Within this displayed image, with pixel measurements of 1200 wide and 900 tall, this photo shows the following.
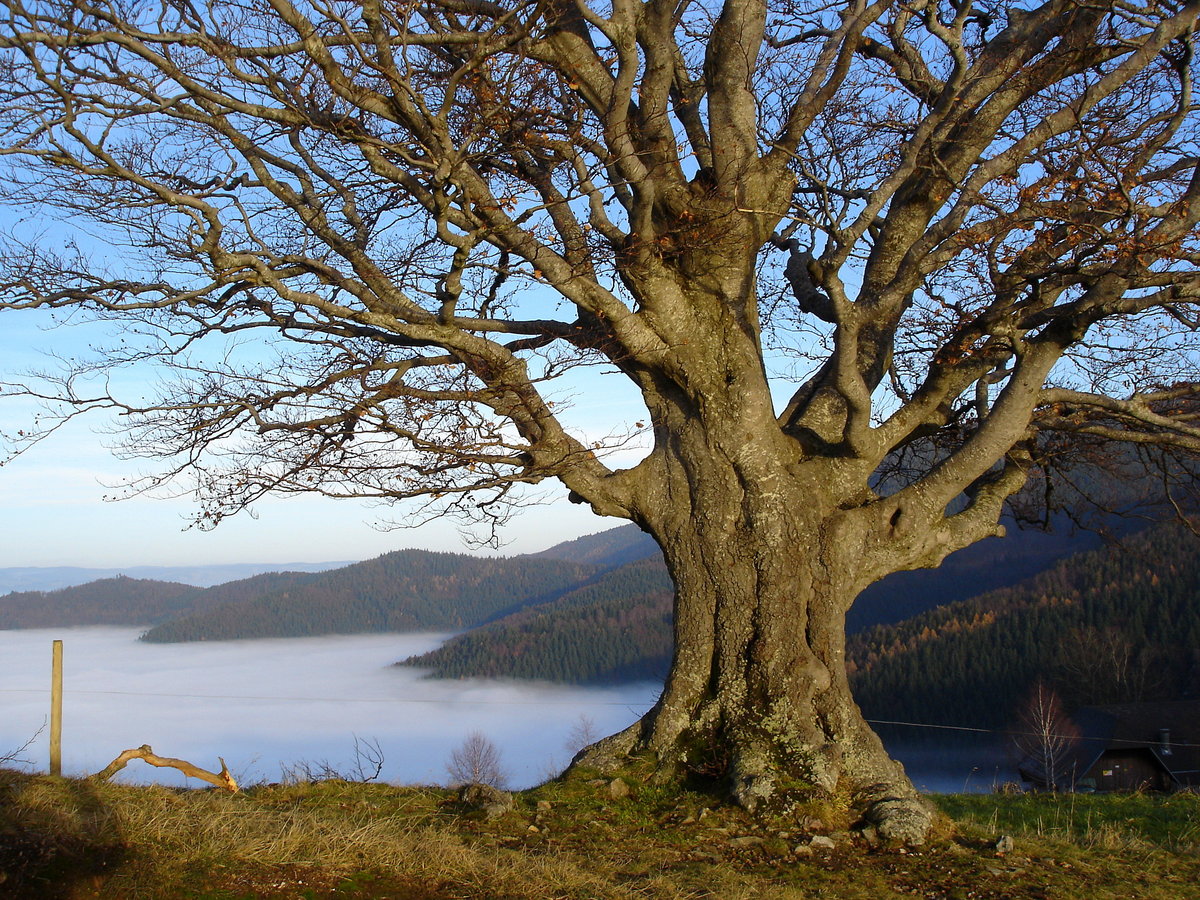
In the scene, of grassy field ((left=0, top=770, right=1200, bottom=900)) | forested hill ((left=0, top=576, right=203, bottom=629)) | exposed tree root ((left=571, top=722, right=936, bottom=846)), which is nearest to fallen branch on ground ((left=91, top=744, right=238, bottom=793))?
grassy field ((left=0, top=770, right=1200, bottom=900))

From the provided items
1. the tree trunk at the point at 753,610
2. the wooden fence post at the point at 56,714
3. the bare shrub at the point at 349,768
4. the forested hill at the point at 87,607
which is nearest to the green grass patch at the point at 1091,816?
the tree trunk at the point at 753,610

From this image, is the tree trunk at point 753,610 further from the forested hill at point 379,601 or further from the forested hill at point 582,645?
the forested hill at point 379,601

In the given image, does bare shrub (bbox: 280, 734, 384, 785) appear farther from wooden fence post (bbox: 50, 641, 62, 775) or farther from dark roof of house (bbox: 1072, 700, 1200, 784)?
dark roof of house (bbox: 1072, 700, 1200, 784)

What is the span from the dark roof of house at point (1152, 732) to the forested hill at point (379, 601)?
5764 inches

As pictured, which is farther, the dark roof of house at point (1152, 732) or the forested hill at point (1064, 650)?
the forested hill at point (1064, 650)

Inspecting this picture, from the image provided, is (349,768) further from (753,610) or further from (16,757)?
(753,610)

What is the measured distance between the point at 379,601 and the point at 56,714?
602 feet

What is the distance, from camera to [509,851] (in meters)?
4.62

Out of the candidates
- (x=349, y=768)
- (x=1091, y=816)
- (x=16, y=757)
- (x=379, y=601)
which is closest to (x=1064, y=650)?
(x=1091, y=816)

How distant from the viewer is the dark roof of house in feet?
109

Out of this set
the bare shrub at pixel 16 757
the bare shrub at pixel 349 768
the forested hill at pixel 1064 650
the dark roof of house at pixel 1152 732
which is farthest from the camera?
the forested hill at pixel 1064 650

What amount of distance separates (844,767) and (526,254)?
4080 millimetres

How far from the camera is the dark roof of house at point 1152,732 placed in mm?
33344

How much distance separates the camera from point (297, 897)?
3.78m
